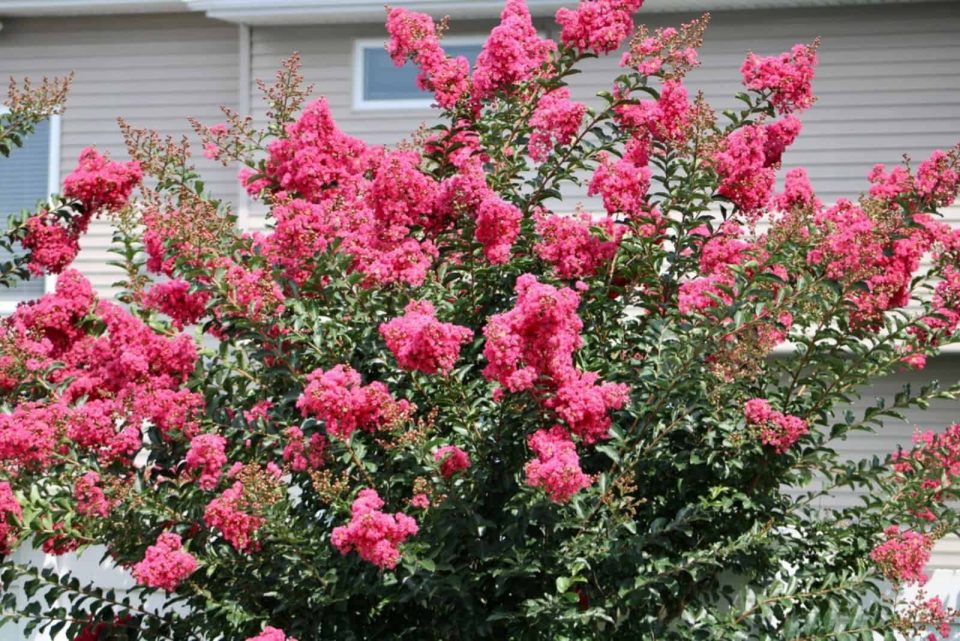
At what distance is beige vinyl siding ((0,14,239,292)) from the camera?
10.7m

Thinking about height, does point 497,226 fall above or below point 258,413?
above

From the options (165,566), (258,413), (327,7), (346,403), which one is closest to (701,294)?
(346,403)

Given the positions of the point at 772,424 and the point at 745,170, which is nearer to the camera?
the point at 772,424

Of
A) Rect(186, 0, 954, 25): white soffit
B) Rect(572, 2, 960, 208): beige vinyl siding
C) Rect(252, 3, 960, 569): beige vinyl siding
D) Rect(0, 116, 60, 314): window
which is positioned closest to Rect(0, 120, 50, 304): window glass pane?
Rect(0, 116, 60, 314): window

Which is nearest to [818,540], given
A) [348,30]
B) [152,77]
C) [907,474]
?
[907,474]

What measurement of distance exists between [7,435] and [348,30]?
6200 millimetres

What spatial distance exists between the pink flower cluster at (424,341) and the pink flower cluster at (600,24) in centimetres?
139

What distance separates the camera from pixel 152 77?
1077 centimetres

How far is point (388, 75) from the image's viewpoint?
1028cm

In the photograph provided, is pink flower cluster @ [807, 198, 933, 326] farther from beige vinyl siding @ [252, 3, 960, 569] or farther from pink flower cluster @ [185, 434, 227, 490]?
beige vinyl siding @ [252, 3, 960, 569]

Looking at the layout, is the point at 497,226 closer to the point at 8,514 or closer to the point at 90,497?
the point at 90,497

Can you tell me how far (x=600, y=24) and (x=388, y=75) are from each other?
5.45 meters

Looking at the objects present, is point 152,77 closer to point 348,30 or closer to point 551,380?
point 348,30

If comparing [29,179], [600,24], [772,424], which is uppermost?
[600,24]
